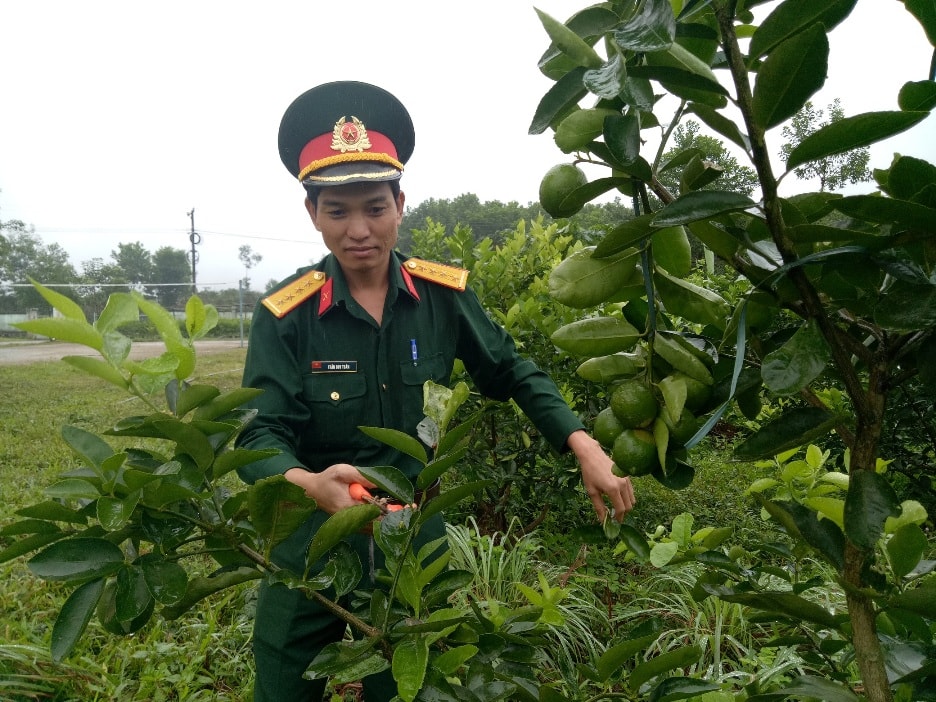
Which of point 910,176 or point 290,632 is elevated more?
point 910,176

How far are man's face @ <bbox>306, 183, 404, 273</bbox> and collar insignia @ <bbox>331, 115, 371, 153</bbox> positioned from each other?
0.14 metres

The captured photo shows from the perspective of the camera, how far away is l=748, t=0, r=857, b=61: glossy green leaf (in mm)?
406

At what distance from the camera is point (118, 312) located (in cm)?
54

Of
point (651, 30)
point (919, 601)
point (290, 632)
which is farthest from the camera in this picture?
point (290, 632)

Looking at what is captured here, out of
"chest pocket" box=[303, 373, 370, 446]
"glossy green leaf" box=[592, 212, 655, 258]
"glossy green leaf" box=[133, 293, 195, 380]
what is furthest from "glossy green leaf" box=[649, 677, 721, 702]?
"chest pocket" box=[303, 373, 370, 446]

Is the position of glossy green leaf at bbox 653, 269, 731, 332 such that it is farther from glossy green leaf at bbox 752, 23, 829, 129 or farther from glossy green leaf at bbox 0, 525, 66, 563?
glossy green leaf at bbox 0, 525, 66, 563

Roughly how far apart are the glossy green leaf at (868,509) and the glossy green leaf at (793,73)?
260mm

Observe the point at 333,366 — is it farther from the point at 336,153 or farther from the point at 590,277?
the point at 590,277

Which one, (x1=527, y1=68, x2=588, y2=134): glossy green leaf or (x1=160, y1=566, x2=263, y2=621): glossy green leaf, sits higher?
(x1=527, y1=68, x2=588, y2=134): glossy green leaf

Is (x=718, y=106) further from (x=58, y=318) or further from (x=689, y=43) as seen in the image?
(x=58, y=318)

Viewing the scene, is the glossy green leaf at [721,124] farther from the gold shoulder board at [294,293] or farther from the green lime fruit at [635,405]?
the gold shoulder board at [294,293]

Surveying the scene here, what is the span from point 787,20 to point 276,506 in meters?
0.52

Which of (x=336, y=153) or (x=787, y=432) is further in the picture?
(x=336, y=153)

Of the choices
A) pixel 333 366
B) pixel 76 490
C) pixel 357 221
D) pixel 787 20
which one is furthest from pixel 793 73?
pixel 333 366
